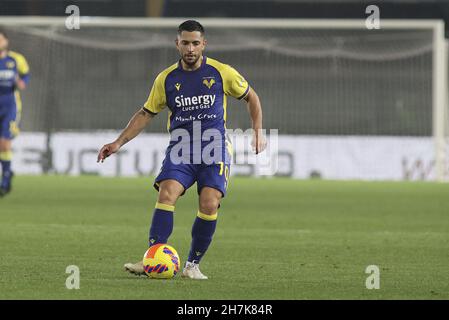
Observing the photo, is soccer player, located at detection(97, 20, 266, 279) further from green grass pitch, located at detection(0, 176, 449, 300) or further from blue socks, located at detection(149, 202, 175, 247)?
green grass pitch, located at detection(0, 176, 449, 300)

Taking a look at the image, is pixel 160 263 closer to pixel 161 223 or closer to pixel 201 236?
pixel 161 223

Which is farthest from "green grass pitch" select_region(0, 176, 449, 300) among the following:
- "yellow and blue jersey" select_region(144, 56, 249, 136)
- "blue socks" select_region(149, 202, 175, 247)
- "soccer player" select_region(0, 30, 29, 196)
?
"yellow and blue jersey" select_region(144, 56, 249, 136)

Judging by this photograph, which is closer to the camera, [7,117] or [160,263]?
[160,263]

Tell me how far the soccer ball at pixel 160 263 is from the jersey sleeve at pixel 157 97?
1220mm

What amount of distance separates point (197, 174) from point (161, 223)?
19.9 inches

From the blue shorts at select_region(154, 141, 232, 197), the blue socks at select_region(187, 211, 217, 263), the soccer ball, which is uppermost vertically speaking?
the blue shorts at select_region(154, 141, 232, 197)

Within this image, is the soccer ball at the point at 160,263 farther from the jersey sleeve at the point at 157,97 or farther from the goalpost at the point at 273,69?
the goalpost at the point at 273,69

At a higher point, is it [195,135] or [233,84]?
[233,84]

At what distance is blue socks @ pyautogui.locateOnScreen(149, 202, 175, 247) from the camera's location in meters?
8.80

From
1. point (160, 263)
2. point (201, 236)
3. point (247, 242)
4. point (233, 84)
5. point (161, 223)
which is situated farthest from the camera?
point (247, 242)

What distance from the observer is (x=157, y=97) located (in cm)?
919

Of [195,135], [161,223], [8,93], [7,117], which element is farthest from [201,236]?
[8,93]

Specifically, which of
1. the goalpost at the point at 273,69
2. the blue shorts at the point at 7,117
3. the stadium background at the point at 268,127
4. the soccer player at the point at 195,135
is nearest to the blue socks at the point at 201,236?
the soccer player at the point at 195,135
